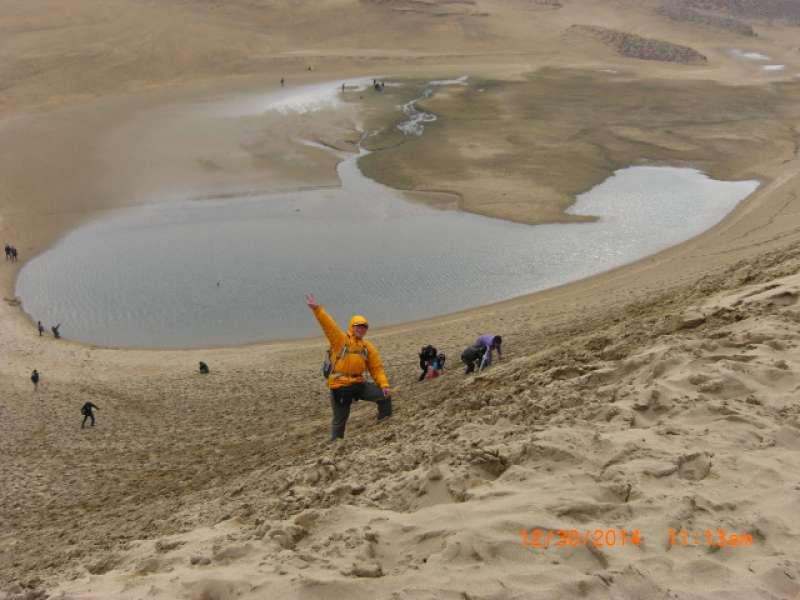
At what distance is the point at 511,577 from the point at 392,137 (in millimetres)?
34113

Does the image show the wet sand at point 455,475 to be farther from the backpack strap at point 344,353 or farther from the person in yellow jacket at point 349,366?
the backpack strap at point 344,353

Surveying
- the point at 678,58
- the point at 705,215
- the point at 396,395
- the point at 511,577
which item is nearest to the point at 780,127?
the point at 705,215

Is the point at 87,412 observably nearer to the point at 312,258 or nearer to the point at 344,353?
the point at 344,353

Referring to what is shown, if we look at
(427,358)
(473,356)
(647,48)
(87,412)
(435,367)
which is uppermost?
(647,48)

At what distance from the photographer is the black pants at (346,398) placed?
8.09m

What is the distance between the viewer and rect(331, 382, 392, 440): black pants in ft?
26.6

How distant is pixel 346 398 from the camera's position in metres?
8.15

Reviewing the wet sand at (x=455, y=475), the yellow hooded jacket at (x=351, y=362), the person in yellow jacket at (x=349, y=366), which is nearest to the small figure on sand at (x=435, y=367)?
the wet sand at (x=455, y=475)

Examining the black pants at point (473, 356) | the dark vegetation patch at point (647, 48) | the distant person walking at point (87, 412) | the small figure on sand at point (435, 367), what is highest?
the dark vegetation patch at point (647, 48)

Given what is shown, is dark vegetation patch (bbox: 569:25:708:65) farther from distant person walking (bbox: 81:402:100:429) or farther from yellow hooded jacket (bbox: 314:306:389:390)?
yellow hooded jacket (bbox: 314:306:389:390)

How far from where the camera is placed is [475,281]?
73.7 ft

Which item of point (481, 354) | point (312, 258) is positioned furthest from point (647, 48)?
point (481, 354)

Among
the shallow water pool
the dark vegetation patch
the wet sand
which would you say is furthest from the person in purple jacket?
the dark vegetation patch

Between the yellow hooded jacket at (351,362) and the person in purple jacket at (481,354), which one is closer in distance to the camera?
the yellow hooded jacket at (351,362)
